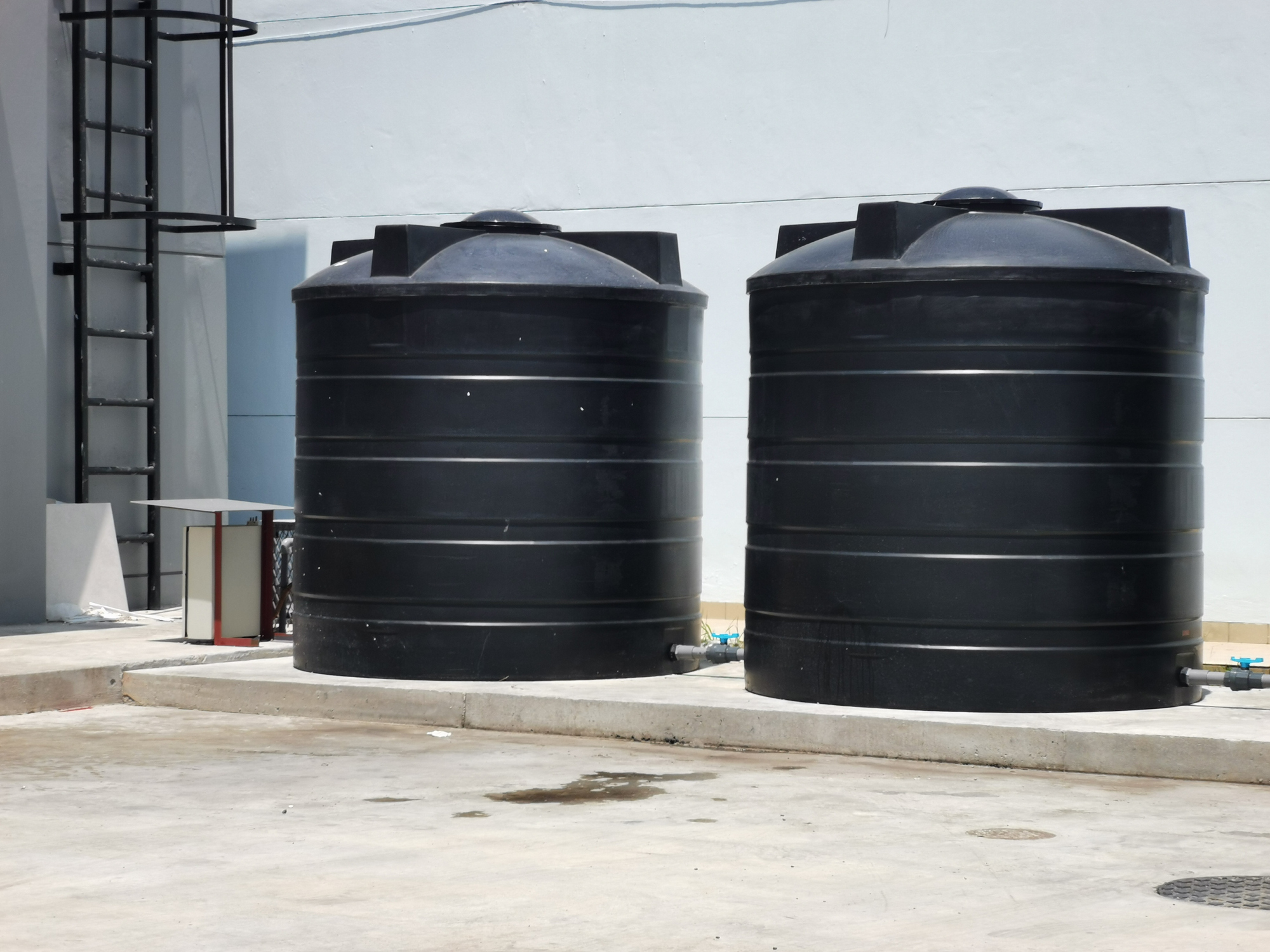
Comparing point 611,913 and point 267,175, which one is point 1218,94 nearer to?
point 267,175

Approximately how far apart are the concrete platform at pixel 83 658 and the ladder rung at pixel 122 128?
3.48 meters

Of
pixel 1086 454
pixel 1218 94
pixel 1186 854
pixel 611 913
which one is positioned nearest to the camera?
pixel 611 913

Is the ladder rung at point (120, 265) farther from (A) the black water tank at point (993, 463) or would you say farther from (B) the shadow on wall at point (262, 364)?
(A) the black water tank at point (993, 463)

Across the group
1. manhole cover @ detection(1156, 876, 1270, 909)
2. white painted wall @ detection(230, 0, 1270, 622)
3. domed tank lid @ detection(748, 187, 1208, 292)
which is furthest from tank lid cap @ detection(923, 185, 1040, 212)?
manhole cover @ detection(1156, 876, 1270, 909)

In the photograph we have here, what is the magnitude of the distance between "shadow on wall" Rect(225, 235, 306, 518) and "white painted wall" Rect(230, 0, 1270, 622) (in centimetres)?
24

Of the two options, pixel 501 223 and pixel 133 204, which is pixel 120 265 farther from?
pixel 501 223

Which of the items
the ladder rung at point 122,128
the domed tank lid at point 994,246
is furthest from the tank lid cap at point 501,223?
the ladder rung at point 122,128

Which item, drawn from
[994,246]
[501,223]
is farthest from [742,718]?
[501,223]

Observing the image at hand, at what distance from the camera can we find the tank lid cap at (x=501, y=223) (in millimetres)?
10859

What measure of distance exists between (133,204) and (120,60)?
1.02 metres

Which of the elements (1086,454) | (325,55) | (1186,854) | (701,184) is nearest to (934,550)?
(1086,454)

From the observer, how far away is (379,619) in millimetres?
10547

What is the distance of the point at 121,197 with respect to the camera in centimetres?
1423

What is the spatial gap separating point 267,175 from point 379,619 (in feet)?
21.8
